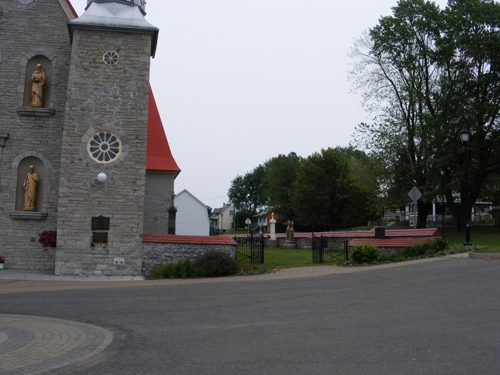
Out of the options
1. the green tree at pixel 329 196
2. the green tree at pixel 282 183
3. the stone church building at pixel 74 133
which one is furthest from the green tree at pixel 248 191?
the stone church building at pixel 74 133

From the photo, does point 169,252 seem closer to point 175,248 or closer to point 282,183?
point 175,248

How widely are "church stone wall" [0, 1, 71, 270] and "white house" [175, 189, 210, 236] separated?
27858 millimetres

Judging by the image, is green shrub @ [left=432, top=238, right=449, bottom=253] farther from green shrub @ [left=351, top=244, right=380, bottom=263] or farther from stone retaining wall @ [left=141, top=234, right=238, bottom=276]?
stone retaining wall @ [left=141, top=234, right=238, bottom=276]

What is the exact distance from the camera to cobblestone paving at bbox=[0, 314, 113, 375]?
6273mm

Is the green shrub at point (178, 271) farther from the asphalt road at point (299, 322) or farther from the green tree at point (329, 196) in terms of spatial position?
the green tree at point (329, 196)

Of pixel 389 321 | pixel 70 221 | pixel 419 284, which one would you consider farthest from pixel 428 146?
pixel 389 321

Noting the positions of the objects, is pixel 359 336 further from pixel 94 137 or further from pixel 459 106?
pixel 459 106

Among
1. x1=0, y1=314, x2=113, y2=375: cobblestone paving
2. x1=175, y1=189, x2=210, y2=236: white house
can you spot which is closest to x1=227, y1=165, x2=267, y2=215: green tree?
x1=175, y1=189, x2=210, y2=236: white house

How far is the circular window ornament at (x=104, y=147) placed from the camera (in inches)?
680

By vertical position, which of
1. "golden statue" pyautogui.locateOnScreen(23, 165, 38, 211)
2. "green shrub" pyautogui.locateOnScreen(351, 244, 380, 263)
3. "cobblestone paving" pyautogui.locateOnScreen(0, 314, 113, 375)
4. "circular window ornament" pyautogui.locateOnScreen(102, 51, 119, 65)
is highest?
"circular window ornament" pyautogui.locateOnScreen(102, 51, 119, 65)

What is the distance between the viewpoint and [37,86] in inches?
730

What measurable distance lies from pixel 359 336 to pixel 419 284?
533 cm

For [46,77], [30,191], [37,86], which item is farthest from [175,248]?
[46,77]

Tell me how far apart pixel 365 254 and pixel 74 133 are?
11136 mm
